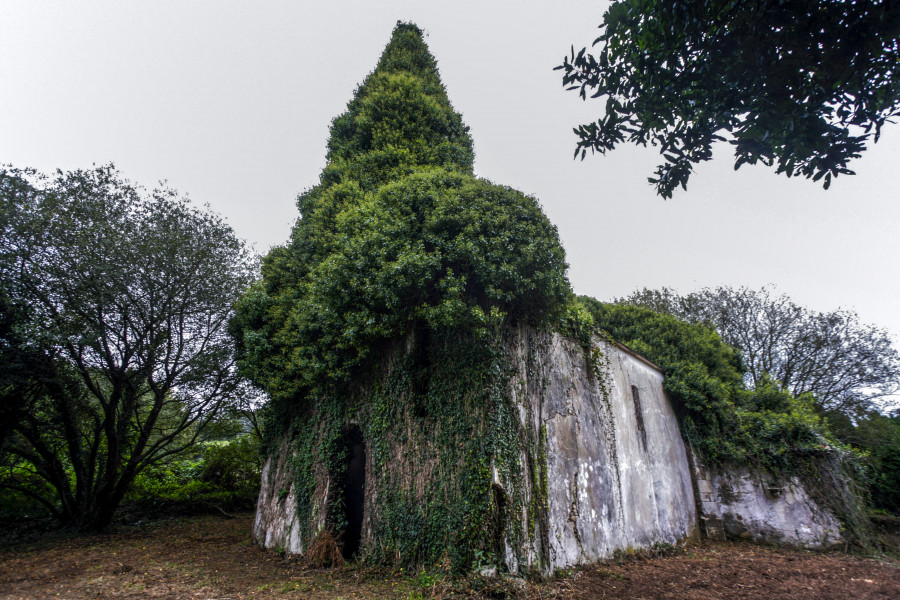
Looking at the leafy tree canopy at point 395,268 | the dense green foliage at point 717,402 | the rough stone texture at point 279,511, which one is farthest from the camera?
the dense green foliage at point 717,402

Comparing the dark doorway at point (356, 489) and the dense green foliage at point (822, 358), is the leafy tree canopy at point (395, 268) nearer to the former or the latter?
the dark doorway at point (356, 489)

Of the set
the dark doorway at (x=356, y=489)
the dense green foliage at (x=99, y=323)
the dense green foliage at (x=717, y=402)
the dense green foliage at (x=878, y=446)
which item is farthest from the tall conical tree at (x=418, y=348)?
the dense green foliage at (x=878, y=446)

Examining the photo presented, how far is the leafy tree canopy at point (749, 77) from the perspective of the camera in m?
3.11

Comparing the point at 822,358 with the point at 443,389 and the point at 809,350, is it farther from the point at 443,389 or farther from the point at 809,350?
the point at 443,389

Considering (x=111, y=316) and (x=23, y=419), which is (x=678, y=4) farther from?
(x=23, y=419)

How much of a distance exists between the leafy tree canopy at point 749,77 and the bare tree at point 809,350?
18748 millimetres

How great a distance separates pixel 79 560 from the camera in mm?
9109

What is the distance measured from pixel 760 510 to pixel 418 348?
11397 millimetres

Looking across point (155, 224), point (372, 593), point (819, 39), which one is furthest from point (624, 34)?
point (155, 224)

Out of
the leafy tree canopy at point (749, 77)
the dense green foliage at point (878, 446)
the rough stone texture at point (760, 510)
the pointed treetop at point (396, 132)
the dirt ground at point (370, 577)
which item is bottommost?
the dirt ground at point (370, 577)

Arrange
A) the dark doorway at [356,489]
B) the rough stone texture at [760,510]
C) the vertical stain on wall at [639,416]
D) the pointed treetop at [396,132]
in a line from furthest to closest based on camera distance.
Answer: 1. the pointed treetop at [396,132]
2. the rough stone texture at [760,510]
3. the vertical stain on wall at [639,416]
4. the dark doorway at [356,489]

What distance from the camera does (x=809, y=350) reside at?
22188mm

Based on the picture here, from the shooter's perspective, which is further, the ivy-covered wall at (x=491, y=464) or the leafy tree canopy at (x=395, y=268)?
the leafy tree canopy at (x=395, y=268)

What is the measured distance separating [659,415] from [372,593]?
374 inches
